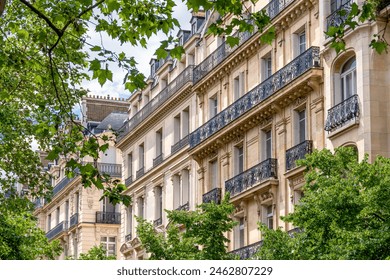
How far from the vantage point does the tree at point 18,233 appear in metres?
30.6

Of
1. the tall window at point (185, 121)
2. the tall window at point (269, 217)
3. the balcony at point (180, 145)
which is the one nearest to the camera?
the tall window at point (269, 217)

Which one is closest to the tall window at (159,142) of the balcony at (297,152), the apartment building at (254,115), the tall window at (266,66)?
the apartment building at (254,115)

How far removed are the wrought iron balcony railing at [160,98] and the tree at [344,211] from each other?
18677mm

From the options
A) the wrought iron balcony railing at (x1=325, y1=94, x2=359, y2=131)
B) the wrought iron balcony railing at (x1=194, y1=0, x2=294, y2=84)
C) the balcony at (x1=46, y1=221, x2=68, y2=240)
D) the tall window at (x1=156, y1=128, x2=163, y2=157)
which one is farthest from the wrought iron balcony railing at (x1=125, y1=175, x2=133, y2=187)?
the wrought iron balcony railing at (x1=325, y1=94, x2=359, y2=131)

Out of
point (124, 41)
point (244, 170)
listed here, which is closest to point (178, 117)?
point (244, 170)

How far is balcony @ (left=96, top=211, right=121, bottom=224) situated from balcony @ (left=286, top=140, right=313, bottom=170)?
30207mm

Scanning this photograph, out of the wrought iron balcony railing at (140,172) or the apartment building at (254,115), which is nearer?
the apartment building at (254,115)

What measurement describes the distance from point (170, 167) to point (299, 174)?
47.8 feet

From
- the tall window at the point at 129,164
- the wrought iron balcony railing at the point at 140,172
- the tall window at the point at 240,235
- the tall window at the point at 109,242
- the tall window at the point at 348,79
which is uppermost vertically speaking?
the tall window at the point at 129,164

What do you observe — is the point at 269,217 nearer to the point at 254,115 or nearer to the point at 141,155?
the point at 254,115

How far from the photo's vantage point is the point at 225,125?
3975 cm

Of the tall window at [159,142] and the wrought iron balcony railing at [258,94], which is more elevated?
the tall window at [159,142]

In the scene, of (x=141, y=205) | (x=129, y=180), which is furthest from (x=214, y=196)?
(x=129, y=180)

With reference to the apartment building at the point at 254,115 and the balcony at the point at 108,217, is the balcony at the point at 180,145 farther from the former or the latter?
the balcony at the point at 108,217
